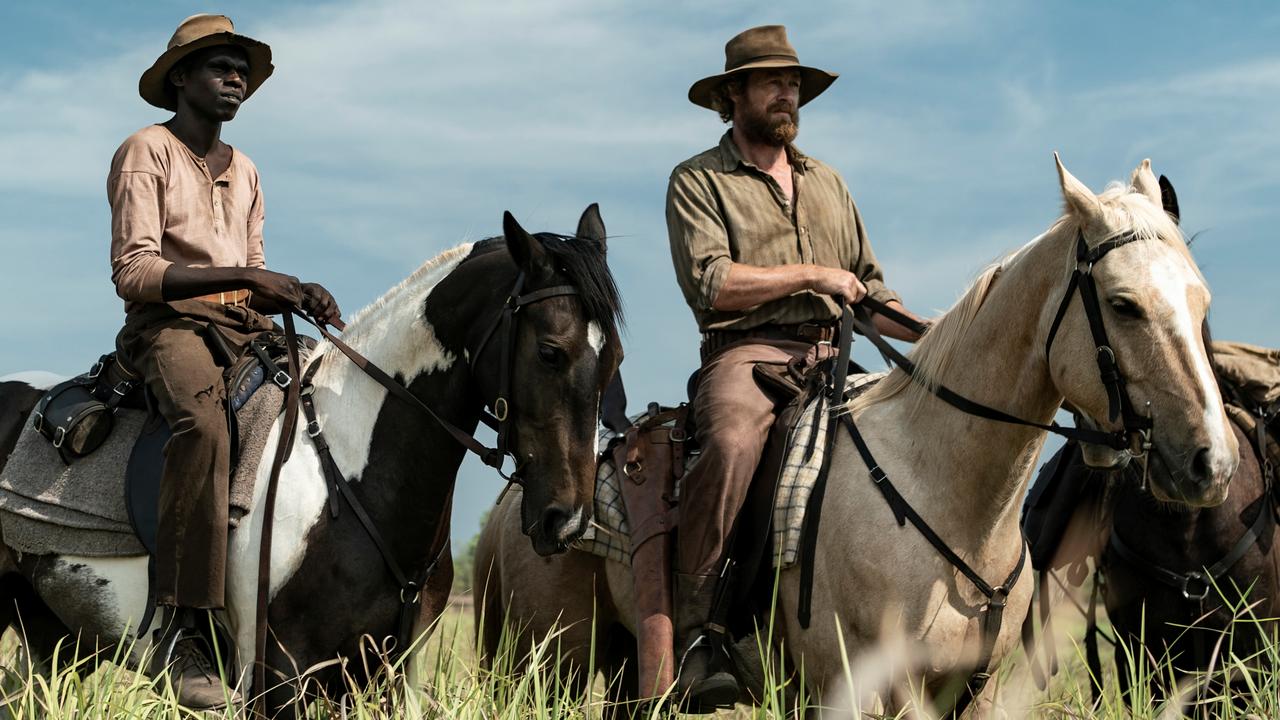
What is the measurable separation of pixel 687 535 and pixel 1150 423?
197 centimetres

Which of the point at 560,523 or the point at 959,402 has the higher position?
the point at 959,402

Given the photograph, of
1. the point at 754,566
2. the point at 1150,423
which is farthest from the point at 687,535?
the point at 1150,423

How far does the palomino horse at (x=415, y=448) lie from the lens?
15.8ft

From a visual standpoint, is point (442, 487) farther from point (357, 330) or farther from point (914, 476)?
point (914, 476)

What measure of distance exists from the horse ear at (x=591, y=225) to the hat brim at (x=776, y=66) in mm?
1228

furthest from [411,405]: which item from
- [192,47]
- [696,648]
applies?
[192,47]

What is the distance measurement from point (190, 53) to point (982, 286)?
143 inches

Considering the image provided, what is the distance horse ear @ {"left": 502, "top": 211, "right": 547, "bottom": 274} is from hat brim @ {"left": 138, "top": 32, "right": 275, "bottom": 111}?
1.87 m

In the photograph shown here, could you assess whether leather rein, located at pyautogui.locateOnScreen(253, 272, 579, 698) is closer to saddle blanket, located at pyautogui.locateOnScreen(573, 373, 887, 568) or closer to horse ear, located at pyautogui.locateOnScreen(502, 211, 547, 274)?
horse ear, located at pyautogui.locateOnScreen(502, 211, 547, 274)

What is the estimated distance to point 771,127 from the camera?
20.6ft

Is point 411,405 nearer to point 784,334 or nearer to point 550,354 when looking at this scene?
point 550,354

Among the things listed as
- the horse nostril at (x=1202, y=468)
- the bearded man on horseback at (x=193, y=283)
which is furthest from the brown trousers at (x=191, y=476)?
the horse nostril at (x=1202, y=468)

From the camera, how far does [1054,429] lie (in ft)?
15.6

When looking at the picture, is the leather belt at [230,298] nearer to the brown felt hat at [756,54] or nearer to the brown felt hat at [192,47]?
the brown felt hat at [192,47]
